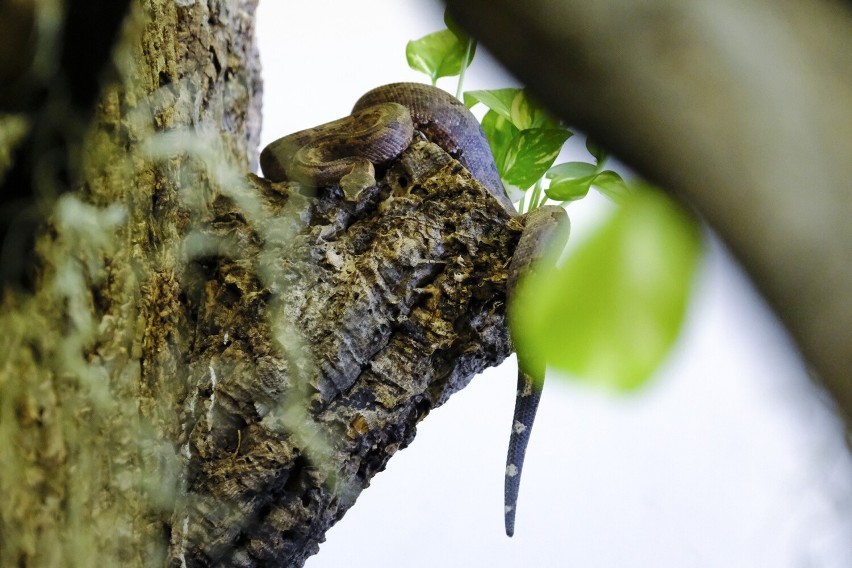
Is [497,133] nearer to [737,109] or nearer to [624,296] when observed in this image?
[624,296]

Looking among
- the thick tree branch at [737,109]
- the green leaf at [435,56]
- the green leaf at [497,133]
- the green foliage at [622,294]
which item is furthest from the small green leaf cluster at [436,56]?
the thick tree branch at [737,109]

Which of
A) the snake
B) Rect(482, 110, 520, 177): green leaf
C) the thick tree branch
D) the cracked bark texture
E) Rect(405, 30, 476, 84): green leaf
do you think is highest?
the thick tree branch

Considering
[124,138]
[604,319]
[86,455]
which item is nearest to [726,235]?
[604,319]

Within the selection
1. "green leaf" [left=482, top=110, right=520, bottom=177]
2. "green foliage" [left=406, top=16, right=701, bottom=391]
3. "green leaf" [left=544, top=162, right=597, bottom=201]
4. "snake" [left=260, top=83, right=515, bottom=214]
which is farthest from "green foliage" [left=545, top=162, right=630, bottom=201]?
"green foliage" [left=406, top=16, right=701, bottom=391]

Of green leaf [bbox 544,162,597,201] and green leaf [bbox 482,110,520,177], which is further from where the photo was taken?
green leaf [bbox 482,110,520,177]

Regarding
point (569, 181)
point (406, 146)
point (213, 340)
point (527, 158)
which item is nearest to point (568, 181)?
point (569, 181)

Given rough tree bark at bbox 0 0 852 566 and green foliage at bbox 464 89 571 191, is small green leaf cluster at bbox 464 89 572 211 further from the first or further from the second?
rough tree bark at bbox 0 0 852 566
